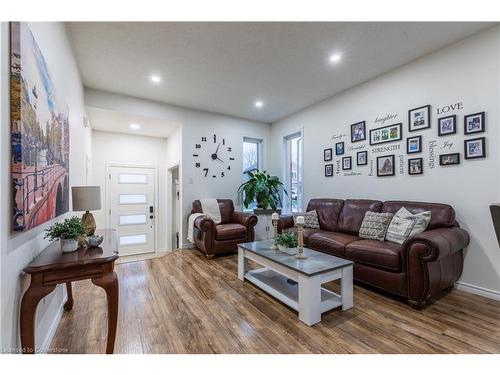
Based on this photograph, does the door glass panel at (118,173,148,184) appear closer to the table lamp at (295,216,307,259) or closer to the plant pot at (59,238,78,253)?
the plant pot at (59,238,78,253)

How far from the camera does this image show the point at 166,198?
537 cm

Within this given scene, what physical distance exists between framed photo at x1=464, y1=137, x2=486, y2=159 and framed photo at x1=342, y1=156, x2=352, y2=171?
1411mm

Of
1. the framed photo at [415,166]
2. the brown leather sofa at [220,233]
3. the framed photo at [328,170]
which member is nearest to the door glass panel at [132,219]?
the brown leather sofa at [220,233]

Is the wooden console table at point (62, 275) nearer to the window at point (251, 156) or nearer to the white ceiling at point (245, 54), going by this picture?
the white ceiling at point (245, 54)

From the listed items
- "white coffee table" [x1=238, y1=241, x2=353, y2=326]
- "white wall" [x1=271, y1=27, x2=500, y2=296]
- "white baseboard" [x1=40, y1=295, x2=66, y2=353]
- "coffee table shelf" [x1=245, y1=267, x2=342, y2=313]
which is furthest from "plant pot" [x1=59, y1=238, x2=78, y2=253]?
"white wall" [x1=271, y1=27, x2=500, y2=296]

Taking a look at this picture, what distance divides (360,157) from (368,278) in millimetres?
1858

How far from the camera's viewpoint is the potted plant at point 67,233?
1.46m

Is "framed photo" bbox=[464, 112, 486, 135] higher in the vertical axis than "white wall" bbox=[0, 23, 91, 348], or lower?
higher

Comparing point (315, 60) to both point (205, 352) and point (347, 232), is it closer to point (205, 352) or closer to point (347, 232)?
point (347, 232)

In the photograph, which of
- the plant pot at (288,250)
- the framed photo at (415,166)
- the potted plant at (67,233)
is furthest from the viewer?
the framed photo at (415,166)

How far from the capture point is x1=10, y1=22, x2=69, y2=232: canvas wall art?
1.10 metres

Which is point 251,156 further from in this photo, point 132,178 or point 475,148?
point 475,148

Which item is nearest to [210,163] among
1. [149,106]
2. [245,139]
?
[245,139]

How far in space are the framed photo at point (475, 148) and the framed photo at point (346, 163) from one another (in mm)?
1411
